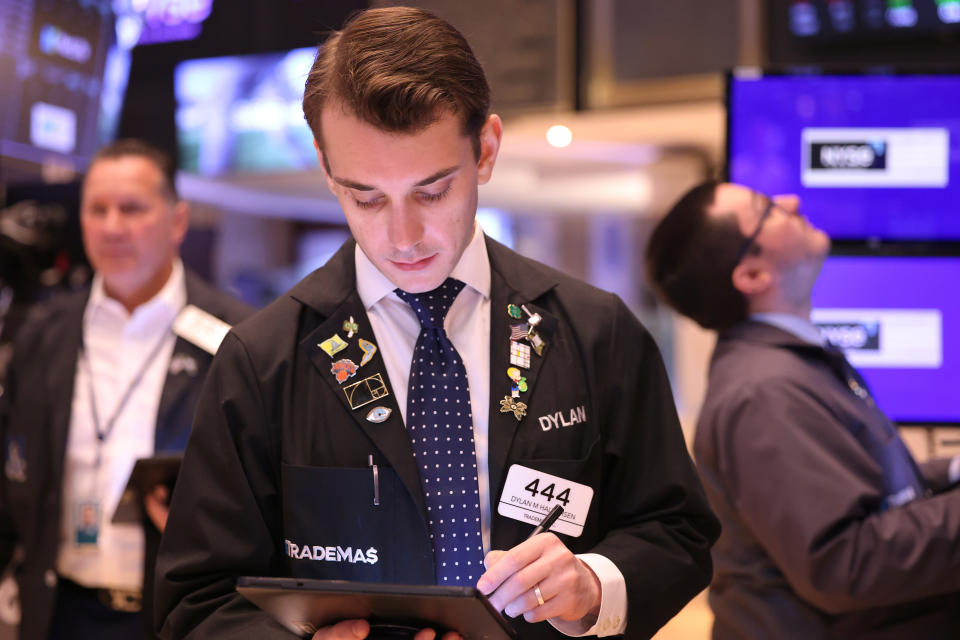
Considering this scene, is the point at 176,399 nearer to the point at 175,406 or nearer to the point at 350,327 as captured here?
the point at 175,406

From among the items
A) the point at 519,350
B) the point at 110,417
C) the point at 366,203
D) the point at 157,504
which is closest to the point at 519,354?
the point at 519,350

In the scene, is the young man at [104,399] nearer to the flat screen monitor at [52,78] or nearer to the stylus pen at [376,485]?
the flat screen monitor at [52,78]

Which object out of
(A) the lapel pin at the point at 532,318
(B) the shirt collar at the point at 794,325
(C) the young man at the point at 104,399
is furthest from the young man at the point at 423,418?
(C) the young man at the point at 104,399

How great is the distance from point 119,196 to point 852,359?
81.0 inches

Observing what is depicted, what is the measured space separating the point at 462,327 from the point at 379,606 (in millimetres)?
461

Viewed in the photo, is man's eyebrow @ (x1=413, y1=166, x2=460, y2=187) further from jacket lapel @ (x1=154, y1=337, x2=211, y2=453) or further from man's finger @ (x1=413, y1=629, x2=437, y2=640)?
jacket lapel @ (x1=154, y1=337, x2=211, y2=453)

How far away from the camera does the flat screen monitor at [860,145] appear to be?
2.58 metres

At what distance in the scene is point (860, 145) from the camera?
2596 millimetres

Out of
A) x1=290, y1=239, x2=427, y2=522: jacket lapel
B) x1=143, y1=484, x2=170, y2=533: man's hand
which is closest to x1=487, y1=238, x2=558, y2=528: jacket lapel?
x1=290, y1=239, x2=427, y2=522: jacket lapel

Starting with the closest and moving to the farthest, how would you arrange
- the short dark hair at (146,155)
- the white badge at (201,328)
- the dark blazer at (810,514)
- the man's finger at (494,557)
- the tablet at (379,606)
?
the tablet at (379,606) → the man's finger at (494,557) → the dark blazer at (810,514) → the white badge at (201,328) → the short dark hair at (146,155)

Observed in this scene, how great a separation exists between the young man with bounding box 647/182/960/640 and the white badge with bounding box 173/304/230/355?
1.15 meters

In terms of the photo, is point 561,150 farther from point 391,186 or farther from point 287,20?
point 391,186

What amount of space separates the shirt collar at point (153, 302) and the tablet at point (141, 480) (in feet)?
2.00

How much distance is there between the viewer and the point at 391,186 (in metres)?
1.33
